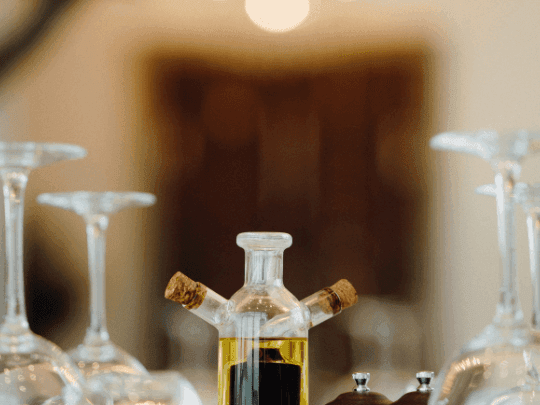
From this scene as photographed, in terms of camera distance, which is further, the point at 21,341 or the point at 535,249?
the point at 535,249

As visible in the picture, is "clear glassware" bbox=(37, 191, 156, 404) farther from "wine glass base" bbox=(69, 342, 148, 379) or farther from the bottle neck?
the bottle neck

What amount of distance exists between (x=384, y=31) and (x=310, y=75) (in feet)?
0.53

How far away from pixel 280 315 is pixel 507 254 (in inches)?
9.5

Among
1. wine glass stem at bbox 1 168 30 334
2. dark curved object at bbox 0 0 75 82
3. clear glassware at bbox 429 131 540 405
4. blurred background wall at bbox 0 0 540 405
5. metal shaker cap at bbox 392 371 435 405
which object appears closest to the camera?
clear glassware at bbox 429 131 540 405

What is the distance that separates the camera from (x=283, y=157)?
1.15 metres

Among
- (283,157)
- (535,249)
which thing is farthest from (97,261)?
(535,249)

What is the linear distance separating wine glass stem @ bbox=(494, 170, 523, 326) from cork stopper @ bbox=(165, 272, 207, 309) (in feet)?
1.02

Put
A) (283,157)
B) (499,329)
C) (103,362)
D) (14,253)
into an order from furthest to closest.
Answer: (283,157), (103,362), (14,253), (499,329)

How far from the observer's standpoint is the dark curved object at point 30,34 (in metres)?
1.16

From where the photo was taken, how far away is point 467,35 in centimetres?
106

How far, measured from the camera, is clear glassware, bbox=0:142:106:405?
0.58 m

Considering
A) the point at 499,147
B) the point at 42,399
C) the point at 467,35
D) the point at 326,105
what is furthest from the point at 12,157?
the point at 467,35

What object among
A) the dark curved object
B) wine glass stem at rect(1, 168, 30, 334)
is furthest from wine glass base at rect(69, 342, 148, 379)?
the dark curved object

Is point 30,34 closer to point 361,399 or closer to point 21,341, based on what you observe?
point 21,341
